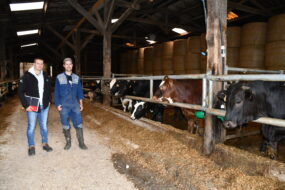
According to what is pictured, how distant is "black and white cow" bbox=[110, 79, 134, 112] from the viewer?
6611 millimetres

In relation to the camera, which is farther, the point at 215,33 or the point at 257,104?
the point at 215,33

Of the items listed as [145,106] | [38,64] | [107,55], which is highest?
[107,55]

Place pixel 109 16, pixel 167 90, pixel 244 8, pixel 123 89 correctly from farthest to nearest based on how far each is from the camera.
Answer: pixel 244 8 < pixel 109 16 < pixel 123 89 < pixel 167 90

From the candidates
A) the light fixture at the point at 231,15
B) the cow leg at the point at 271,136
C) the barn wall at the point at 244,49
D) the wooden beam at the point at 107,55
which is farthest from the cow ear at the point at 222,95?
the light fixture at the point at 231,15

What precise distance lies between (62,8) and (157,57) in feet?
19.5

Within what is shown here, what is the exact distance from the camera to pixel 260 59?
22.8ft

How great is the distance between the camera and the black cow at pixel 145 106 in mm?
5308

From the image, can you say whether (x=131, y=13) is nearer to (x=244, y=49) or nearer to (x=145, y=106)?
(x=244, y=49)

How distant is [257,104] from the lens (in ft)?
8.95

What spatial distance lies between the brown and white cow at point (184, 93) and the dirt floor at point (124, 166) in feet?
2.38

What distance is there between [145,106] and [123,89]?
150 cm

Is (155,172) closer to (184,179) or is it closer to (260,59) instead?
(184,179)

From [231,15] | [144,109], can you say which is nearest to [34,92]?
[144,109]

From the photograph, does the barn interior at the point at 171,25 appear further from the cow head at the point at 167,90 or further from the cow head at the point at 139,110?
the cow head at the point at 167,90
